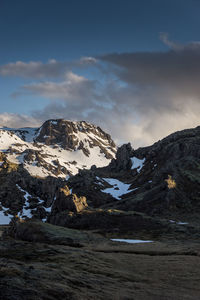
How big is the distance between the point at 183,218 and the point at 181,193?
17861 millimetres

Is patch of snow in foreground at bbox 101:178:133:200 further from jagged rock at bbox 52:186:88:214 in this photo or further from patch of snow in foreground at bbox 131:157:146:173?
jagged rock at bbox 52:186:88:214

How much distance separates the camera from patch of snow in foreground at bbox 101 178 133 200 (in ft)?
499

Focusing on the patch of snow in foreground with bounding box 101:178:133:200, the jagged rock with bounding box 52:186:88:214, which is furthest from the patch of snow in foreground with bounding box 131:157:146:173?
the jagged rock with bounding box 52:186:88:214

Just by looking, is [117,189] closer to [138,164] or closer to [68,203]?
[138,164]

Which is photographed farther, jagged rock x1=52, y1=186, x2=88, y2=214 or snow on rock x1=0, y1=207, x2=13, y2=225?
snow on rock x1=0, y1=207, x2=13, y2=225

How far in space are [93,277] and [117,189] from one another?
13281 centimetres

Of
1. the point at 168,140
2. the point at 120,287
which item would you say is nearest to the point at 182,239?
the point at 120,287

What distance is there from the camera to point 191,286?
2778 centimetres

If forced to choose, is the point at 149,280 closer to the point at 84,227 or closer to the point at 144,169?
the point at 84,227

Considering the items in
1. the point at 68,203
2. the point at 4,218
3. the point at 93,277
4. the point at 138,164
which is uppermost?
the point at 138,164

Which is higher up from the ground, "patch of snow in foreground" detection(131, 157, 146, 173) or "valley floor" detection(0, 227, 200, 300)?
"patch of snow in foreground" detection(131, 157, 146, 173)

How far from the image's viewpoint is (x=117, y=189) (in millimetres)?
159375

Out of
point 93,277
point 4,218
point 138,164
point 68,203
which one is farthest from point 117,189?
point 93,277

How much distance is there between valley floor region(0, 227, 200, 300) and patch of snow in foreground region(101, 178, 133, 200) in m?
109
